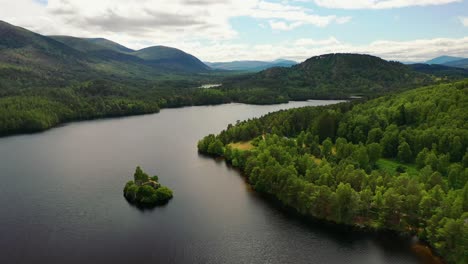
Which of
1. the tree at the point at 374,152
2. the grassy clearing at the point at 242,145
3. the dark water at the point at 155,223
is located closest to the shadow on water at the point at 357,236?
the dark water at the point at 155,223

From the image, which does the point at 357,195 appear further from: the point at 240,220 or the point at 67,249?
the point at 67,249

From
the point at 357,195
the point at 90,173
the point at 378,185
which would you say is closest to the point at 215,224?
the point at 357,195

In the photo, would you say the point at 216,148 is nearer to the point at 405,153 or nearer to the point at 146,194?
the point at 146,194

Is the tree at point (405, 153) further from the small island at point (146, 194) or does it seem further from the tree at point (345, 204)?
the small island at point (146, 194)

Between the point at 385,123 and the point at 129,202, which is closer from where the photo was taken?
the point at 129,202

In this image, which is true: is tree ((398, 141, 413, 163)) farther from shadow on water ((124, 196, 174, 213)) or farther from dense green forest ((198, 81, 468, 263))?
shadow on water ((124, 196, 174, 213))

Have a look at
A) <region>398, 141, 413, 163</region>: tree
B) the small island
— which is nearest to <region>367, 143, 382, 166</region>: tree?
<region>398, 141, 413, 163</region>: tree
